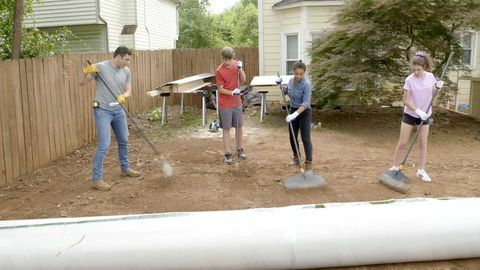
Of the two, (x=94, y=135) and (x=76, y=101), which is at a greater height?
(x=76, y=101)

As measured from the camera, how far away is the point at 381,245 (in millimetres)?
3457

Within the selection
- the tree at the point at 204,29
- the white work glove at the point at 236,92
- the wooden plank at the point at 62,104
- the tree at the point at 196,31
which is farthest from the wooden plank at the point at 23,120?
the tree at the point at 196,31

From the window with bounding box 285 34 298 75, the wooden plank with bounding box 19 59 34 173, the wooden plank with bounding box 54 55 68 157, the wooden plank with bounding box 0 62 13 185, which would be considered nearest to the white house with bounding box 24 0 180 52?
the window with bounding box 285 34 298 75

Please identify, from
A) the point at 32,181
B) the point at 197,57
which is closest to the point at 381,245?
the point at 32,181

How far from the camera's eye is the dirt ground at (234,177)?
497cm

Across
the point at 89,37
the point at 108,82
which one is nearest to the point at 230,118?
the point at 108,82

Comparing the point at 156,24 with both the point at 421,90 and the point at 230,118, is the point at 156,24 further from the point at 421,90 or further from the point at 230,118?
the point at 421,90

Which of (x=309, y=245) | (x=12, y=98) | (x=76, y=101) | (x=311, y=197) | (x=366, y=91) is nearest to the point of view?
(x=309, y=245)

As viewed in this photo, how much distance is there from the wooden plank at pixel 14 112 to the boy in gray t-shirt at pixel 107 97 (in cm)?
112

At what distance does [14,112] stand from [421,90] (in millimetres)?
5053

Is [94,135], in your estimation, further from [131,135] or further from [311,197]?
[311,197]

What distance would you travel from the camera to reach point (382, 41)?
9.98m

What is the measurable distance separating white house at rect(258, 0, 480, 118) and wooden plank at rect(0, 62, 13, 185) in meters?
8.97

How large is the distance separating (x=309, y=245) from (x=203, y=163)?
11.9 feet
